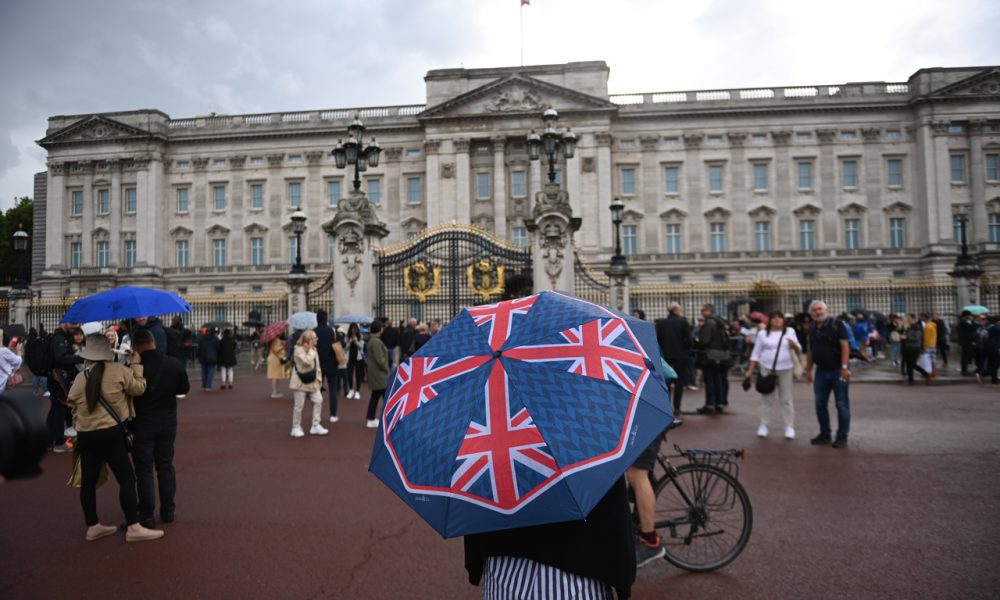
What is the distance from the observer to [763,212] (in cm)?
4581

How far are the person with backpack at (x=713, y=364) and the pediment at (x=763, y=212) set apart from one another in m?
38.1

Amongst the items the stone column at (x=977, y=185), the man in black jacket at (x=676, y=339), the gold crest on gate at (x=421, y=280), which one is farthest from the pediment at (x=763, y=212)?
the man in black jacket at (x=676, y=339)

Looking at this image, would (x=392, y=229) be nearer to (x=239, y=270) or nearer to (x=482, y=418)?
(x=239, y=270)

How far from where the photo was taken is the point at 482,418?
6.48ft

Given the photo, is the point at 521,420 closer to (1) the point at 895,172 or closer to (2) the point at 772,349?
(2) the point at 772,349

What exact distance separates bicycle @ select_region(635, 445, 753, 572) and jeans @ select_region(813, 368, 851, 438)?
4.32 metres

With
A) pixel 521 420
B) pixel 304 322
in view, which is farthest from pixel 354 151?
pixel 521 420

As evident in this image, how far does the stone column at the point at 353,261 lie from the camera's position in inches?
674

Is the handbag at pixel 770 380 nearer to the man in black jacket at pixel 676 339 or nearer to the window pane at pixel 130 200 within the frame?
the man in black jacket at pixel 676 339

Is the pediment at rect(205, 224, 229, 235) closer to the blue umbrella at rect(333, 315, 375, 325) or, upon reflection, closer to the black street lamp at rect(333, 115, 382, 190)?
the black street lamp at rect(333, 115, 382, 190)

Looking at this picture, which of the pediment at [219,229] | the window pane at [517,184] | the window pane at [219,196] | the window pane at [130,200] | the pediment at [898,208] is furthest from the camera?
the window pane at [130,200]

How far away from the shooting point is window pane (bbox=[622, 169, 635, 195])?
153 ft

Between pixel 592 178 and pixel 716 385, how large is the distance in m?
35.3

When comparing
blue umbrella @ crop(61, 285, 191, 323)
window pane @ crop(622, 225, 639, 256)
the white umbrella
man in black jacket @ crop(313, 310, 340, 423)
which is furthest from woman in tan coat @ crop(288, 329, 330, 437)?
window pane @ crop(622, 225, 639, 256)
